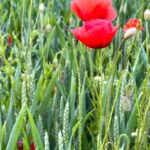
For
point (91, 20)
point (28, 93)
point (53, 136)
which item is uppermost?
point (91, 20)

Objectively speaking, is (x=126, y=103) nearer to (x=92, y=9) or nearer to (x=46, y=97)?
(x=92, y=9)

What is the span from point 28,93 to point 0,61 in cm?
56

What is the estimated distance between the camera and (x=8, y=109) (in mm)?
1215

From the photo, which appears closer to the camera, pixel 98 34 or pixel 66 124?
pixel 98 34

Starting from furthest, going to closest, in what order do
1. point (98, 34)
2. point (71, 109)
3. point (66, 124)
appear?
point (71, 109)
point (66, 124)
point (98, 34)

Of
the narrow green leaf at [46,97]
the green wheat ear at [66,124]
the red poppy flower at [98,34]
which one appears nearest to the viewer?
the red poppy flower at [98,34]

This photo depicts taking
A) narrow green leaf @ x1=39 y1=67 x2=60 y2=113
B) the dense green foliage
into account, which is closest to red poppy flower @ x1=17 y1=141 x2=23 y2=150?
the dense green foliage

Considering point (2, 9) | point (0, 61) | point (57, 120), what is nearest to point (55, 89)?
point (57, 120)

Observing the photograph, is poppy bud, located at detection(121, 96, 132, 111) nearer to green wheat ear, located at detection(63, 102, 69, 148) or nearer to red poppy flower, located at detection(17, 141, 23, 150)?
green wheat ear, located at detection(63, 102, 69, 148)

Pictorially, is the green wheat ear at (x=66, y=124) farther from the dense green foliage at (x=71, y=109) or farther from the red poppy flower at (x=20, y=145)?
the red poppy flower at (x=20, y=145)

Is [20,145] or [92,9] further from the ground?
[92,9]

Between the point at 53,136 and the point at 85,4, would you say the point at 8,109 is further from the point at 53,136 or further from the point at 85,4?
the point at 85,4

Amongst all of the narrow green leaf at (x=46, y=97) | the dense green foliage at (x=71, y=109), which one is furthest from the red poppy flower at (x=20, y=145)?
the narrow green leaf at (x=46, y=97)

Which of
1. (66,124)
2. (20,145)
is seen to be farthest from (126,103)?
(20,145)
